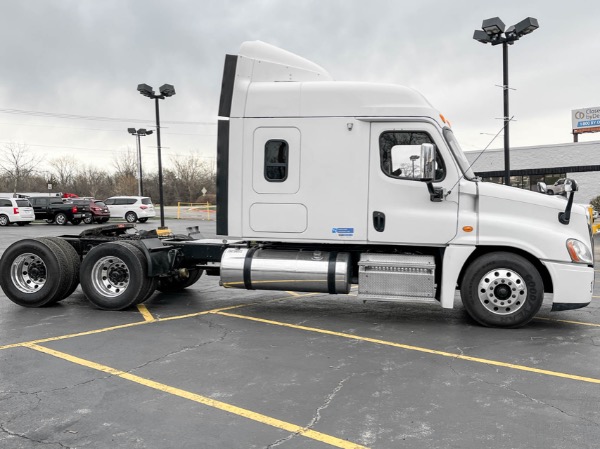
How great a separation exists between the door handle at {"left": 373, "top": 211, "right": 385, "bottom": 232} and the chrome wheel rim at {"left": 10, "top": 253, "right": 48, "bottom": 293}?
5063 mm

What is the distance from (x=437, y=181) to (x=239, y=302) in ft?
12.5

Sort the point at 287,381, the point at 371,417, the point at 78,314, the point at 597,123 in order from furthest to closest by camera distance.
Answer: the point at 597,123 < the point at 78,314 < the point at 287,381 < the point at 371,417

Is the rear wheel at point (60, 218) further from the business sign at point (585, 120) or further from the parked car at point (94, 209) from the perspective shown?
the business sign at point (585, 120)

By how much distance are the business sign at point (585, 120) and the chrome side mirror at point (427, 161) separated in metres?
43.0

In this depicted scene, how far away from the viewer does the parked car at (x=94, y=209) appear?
32844 mm

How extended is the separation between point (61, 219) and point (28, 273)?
2726cm

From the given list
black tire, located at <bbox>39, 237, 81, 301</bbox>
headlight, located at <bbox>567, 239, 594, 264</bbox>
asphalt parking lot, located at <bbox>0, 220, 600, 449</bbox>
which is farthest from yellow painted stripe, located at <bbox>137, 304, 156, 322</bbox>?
headlight, located at <bbox>567, 239, 594, 264</bbox>

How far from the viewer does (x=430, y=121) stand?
6668 millimetres

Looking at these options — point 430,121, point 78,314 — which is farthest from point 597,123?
point 78,314

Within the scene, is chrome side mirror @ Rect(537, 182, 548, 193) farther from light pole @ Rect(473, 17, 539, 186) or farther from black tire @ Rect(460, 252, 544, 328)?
light pole @ Rect(473, 17, 539, 186)

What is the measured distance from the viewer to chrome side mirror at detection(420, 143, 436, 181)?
20.3 ft

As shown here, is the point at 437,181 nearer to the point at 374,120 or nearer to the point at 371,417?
the point at 374,120

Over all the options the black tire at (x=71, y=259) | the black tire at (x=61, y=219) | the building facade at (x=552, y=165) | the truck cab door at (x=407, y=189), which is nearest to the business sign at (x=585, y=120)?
the building facade at (x=552, y=165)

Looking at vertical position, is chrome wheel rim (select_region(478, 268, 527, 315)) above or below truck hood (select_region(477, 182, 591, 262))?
below
